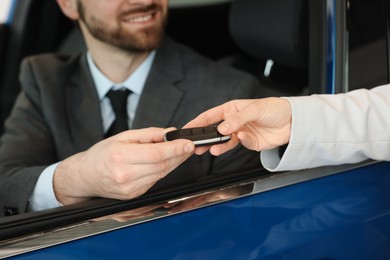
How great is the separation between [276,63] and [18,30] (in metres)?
1.51

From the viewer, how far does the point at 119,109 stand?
185 cm

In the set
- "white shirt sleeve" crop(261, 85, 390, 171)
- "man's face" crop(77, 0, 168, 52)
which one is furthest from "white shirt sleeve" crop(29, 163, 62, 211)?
"man's face" crop(77, 0, 168, 52)

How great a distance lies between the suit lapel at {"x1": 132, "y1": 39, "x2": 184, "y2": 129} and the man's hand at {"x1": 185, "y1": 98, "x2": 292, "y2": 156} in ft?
1.53

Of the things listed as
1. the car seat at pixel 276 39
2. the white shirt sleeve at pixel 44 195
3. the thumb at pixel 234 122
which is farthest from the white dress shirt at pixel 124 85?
the thumb at pixel 234 122

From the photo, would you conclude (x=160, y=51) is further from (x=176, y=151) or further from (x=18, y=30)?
(x=18, y=30)

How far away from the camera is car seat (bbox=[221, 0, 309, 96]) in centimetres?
169

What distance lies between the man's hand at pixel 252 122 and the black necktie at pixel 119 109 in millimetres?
555

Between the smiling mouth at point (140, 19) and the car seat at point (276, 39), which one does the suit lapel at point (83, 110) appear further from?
the car seat at point (276, 39)

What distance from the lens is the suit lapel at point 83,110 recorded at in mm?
1816

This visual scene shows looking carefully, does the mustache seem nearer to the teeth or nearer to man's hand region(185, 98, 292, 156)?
the teeth

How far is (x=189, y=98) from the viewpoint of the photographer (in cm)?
181

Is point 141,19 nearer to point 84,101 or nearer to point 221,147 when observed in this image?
point 84,101

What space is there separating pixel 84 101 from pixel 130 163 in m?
0.73

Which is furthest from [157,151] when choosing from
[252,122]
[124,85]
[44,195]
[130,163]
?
[124,85]
